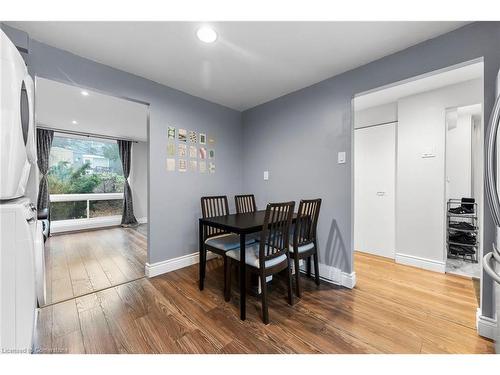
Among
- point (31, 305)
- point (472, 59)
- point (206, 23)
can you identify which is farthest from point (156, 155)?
point (472, 59)

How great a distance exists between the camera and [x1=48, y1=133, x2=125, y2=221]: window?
4398mm

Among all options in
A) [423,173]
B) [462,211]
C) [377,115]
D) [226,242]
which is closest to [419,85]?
[377,115]

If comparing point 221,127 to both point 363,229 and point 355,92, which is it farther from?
point 363,229

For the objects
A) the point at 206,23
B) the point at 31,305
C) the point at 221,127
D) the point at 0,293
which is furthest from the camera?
the point at 221,127

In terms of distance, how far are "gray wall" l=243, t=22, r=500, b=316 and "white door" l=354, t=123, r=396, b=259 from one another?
3.99ft

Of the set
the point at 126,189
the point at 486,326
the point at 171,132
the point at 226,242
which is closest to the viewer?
the point at 486,326

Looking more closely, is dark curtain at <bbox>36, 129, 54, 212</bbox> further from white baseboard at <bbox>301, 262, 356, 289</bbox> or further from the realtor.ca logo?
white baseboard at <bbox>301, 262, 356, 289</bbox>

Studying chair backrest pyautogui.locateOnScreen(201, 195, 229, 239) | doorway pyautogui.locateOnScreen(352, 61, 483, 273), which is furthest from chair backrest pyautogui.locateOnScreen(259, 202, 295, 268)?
doorway pyautogui.locateOnScreen(352, 61, 483, 273)

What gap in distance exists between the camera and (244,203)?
114 inches

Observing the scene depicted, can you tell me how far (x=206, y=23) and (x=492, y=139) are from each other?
6.06 feet

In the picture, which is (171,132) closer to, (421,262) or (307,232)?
(307,232)

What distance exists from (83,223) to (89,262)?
2467 mm

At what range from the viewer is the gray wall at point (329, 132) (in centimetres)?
147

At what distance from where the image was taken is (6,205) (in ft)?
2.80
